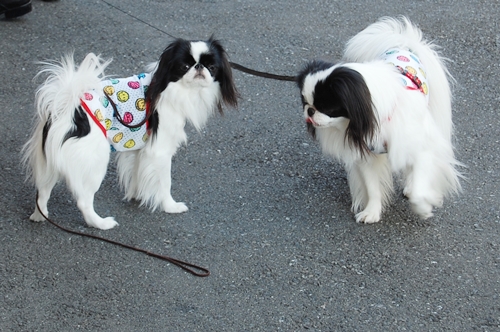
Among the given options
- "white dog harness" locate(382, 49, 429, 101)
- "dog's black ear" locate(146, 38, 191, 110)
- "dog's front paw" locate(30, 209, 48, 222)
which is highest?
"white dog harness" locate(382, 49, 429, 101)

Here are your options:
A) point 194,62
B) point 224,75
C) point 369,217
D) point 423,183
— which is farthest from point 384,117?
point 194,62

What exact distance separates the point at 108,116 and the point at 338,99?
1213 mm

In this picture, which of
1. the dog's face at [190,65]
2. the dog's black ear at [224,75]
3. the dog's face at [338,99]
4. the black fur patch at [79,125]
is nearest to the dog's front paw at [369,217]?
the dog's face at [338,99]

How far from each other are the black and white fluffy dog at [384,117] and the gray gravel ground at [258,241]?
23cm

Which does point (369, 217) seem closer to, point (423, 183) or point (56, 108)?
point (423, 183)

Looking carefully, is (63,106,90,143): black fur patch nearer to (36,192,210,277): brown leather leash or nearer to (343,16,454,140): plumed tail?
(36,192,210,277): brown leather leash

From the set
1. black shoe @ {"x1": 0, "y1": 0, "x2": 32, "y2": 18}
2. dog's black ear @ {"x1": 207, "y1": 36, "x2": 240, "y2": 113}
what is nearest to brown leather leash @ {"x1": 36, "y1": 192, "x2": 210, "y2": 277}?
dog's black ear @ {"x1": 207, "y1": 36, "x2": 240, "y2": 113}

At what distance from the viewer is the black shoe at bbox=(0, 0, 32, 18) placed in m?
6.39

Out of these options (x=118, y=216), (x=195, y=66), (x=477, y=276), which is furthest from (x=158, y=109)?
(x=477, y=276)

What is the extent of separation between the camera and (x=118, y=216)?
416cm

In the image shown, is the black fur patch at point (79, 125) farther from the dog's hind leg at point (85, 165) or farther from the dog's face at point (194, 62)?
the dog's face at point (194, 62)

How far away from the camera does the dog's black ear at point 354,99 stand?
11.6 feet

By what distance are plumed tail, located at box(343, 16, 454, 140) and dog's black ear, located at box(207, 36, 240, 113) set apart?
36.2 inches

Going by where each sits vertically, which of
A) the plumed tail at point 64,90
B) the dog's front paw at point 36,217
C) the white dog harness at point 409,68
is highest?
the white dog harness at point 409,68
